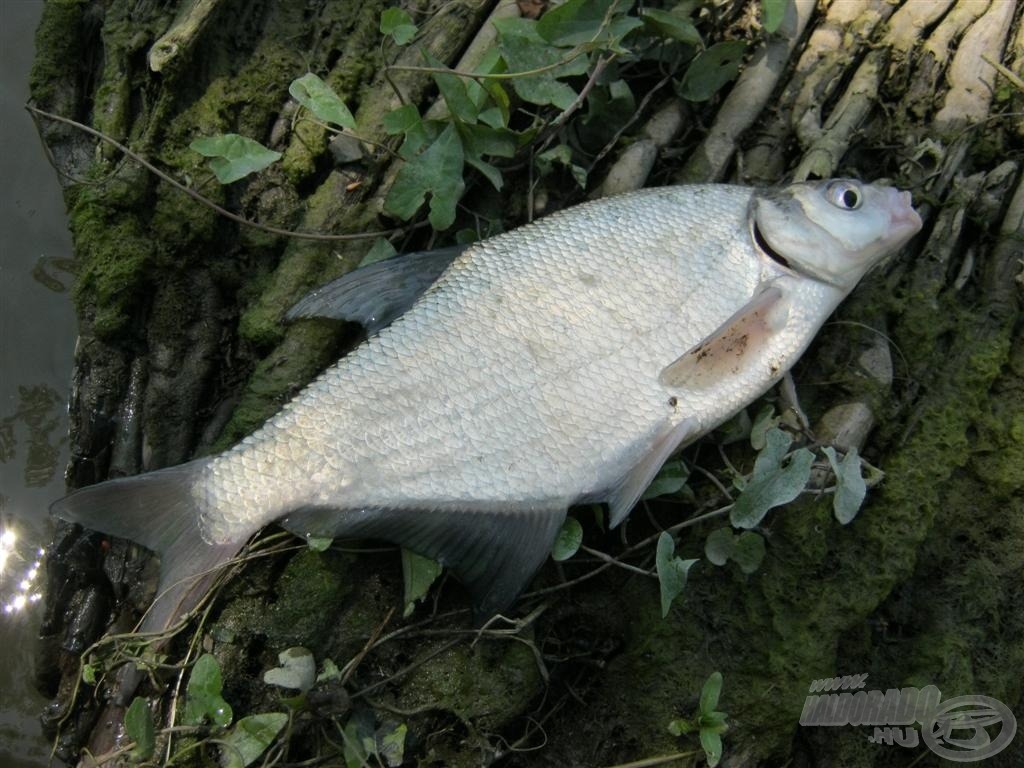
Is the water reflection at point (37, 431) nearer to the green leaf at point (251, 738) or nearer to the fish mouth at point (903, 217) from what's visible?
the green leaf at point (251, 738)

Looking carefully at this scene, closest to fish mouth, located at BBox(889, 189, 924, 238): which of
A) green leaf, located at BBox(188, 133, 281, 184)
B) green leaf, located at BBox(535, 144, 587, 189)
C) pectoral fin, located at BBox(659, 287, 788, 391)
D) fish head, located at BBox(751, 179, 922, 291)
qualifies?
fish head, located at BBox(751, 179, 922, 291)

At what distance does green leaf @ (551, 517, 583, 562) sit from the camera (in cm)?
222

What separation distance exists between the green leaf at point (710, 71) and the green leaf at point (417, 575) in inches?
71.5

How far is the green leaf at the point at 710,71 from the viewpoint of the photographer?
2.78 m

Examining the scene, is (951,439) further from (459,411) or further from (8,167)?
(8,167)

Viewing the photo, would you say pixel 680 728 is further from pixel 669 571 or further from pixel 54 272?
pixel 54 272

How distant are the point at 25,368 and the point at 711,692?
100 inches

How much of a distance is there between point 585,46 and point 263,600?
188cm

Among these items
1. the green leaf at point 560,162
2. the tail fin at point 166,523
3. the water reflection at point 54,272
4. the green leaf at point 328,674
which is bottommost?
the green leaf at point 328,674

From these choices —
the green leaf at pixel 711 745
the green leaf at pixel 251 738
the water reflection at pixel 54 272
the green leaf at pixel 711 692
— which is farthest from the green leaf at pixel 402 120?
the green leaf at pixel 711 745

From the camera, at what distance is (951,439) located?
2.50 meters

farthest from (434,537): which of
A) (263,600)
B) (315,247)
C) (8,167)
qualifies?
(8,167)

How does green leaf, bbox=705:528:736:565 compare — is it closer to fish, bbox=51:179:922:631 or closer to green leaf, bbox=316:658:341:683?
fish, bbox=51:179:922:631

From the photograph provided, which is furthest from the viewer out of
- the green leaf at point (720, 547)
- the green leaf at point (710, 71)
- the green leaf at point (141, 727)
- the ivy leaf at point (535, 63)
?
the green leaf at point (710, 71)
